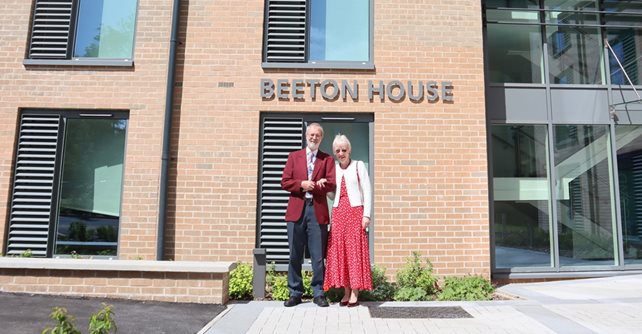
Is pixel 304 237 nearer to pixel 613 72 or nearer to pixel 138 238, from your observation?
pixel 138 238

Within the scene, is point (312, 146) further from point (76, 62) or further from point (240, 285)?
point (76, 62)

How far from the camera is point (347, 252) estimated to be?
4.97 m

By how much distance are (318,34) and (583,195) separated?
17.1 ft

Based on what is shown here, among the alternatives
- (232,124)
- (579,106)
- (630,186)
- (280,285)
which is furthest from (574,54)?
(280,285)

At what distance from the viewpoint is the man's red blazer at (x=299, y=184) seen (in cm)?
496

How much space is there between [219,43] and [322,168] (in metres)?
3.00

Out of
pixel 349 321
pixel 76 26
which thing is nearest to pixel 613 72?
pixel 349 321

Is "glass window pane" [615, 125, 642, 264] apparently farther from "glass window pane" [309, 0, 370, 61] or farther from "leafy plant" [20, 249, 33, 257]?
"leafy plant" [20, 249, 33, 257]

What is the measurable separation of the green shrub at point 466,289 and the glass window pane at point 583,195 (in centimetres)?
217

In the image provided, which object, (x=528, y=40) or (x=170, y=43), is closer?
(x=170, y=43)

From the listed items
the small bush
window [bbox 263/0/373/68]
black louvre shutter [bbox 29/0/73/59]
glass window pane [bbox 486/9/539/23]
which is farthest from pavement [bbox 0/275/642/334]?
glass window pane [bbox 486/9/539/23]

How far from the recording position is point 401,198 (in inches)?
251

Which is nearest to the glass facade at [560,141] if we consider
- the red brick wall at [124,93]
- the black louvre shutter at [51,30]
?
the red brick wall at [124,93]

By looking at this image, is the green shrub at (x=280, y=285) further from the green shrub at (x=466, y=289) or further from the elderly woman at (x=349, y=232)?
the green shrub at (x=466, y=289)
